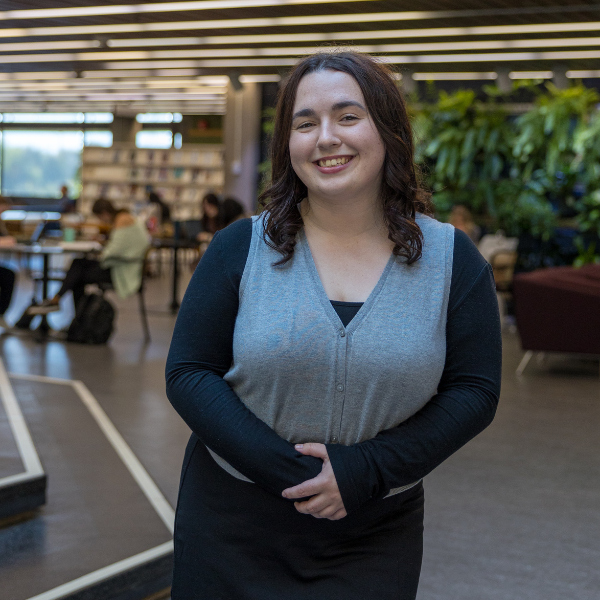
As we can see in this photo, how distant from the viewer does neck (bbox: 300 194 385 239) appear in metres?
1.40

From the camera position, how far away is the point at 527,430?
504 centimetres

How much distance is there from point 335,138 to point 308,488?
56 centimetres

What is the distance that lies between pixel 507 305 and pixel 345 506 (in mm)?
8799

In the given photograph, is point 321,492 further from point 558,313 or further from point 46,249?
point 46,249

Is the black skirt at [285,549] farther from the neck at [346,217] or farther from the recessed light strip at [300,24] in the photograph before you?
the recessed light strip at [300,24]

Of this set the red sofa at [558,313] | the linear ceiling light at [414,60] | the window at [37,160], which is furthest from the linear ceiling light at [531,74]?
the window at [37,160]

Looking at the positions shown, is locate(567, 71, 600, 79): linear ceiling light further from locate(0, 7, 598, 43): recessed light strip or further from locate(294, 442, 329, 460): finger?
locate(294, 442, 329, 460): finger

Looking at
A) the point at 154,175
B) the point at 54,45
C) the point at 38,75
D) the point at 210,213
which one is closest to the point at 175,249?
the point at 210,213

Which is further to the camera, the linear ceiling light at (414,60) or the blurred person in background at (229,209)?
the linear ceiling light at (414,60)

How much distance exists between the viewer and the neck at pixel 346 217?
4.59 feet

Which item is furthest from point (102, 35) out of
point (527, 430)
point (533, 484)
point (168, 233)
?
point (533, 484)

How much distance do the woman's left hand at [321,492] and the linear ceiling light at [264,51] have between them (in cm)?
778

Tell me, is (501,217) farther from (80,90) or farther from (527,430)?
(80,90)

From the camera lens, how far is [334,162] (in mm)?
1354
